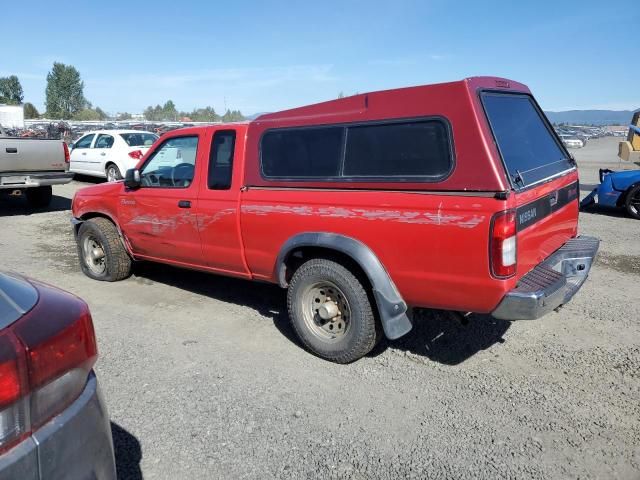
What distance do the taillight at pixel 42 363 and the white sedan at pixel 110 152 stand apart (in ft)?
42.9

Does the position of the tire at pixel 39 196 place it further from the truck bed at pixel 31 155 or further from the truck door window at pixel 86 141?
the truck door window at pixel 86 141

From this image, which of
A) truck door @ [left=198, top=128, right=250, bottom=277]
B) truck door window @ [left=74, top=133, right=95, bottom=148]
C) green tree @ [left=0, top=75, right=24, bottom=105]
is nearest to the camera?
truck door @ [left=198, top=128, right=250, bottom=277]

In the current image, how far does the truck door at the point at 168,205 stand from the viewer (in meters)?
4.73

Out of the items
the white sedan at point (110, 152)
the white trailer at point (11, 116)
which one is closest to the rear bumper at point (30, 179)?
the white sedan at point (110, 152)

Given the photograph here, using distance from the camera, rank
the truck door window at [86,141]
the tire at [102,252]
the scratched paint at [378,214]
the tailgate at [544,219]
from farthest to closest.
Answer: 1. the truck door window at [86,141]
2. the tire at [102,252]
3. the tailgate at [544,219]
4. the scratched paint at [378,214]

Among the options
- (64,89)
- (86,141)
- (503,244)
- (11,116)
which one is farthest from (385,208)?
(64,89)

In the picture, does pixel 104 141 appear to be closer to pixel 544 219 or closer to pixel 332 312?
pixel 332 312

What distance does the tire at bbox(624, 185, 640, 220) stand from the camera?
9.49 metres

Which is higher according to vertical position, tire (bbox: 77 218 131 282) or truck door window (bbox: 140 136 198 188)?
truck door window (bbox: 140 136 198 188)

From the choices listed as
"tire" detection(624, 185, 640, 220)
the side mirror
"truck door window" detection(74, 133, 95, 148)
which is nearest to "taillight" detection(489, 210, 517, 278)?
the side mirror

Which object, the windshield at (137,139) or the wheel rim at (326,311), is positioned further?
the windshield at (137,139)

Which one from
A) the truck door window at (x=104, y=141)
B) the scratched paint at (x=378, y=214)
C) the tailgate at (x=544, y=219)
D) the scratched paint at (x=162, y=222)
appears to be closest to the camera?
the scratched paint at (x=378, y=214)

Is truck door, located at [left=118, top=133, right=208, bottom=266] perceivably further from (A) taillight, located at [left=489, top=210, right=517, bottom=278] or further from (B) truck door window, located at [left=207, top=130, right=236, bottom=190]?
(A) taillight, located at [left=489, top=210, right=517, bottom=278]

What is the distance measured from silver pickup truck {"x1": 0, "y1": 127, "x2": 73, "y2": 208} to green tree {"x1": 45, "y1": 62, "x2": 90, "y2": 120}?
5186 inches
